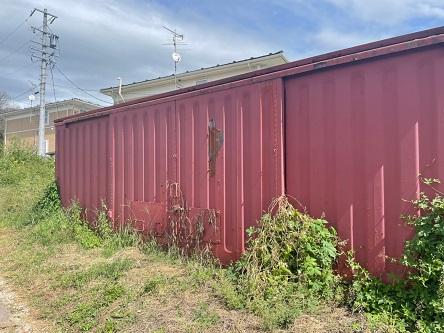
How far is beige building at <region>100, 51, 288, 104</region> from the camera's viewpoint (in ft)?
47.0

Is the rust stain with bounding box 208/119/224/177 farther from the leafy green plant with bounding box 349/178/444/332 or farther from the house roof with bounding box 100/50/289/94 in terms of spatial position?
the house roof with bounding box 100/50/289/94

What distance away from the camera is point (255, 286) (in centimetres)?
328

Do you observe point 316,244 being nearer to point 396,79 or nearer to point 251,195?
point 251,195

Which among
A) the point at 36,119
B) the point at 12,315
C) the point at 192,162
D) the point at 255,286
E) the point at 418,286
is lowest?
the point at 12,315

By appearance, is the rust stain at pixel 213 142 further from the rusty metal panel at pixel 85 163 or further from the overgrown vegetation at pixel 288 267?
the rusty metal panel at pixel 85 163

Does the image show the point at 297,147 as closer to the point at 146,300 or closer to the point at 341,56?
the point at 341,56

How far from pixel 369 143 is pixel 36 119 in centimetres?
3333

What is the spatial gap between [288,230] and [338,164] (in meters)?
0.87

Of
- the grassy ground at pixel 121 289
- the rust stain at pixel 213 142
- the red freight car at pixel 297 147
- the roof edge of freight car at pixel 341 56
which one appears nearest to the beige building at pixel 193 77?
the red freight car at pixel 297 147

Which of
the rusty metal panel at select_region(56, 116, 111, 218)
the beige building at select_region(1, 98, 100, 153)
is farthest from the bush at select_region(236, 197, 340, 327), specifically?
the beige building at select_region(1, 98, 100, 153)

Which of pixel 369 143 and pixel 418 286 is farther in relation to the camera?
pixel 369 143

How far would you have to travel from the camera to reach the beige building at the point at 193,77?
14328 mm

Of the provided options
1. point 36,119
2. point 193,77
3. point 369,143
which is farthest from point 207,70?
point 36,119

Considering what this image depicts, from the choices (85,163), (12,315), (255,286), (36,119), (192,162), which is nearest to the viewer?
(255,286)
